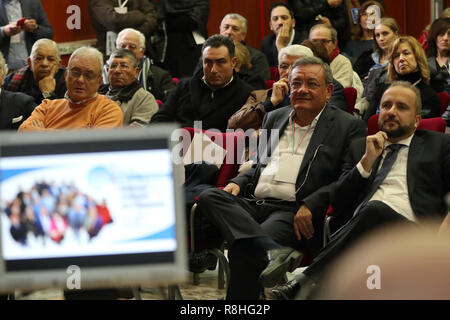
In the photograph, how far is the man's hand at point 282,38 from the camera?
20.6 ft

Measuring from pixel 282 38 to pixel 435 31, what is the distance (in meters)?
1.33

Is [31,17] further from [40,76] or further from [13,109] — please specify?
[13,109]

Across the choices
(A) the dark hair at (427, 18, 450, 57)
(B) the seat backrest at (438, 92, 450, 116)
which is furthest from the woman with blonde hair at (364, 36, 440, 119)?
(A) the dark hair at (427, 18, 450, 57)

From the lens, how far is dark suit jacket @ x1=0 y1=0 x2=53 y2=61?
19.9ft

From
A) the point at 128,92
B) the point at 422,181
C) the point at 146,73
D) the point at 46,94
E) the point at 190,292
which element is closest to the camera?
the point at 422,181

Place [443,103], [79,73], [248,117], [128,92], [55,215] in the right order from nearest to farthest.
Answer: [55,215] → [79,73] → [248,117] → [443,103] → [128,92]

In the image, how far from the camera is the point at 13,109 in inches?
184

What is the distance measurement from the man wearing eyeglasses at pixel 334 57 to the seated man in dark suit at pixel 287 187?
4.48 ft

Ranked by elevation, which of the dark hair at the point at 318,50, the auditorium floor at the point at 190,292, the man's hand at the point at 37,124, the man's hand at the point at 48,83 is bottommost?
the auditorium floor at the point at 190,292

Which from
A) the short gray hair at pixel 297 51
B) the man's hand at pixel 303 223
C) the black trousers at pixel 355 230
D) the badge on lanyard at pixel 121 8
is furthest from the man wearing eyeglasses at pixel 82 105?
the badge on lanyard at pixel 121 8

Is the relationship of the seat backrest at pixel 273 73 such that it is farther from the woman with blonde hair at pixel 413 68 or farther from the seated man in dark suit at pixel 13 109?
the seated man in dark suit at pixel 13 109

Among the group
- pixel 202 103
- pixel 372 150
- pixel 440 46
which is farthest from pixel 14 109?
pixel 440 46

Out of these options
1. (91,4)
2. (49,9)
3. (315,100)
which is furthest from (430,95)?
(49,9)

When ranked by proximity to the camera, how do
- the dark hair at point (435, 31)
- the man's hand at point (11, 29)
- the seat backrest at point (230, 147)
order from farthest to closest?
the man's hand at point (11, 29), the dark hair at point (435, 31), the seat backrest at point (230, 147)
